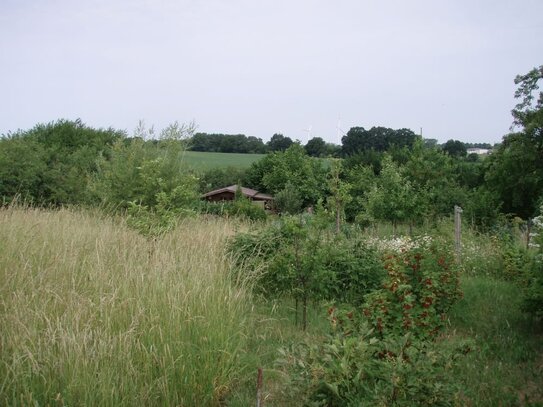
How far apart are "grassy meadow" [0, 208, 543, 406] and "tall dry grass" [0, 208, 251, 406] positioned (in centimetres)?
1

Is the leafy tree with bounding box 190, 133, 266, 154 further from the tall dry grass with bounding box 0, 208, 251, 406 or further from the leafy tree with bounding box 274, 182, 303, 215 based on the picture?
the tall dry grass with bounding box 0, 208, 251, 406

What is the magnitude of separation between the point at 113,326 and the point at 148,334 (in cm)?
31

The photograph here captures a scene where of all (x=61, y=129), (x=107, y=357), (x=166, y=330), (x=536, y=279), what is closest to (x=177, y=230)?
(x=166, y=330)

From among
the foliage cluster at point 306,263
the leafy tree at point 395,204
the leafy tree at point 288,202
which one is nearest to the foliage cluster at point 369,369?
the foliage cluster at point 306,263

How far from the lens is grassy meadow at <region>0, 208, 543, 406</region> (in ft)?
11.0

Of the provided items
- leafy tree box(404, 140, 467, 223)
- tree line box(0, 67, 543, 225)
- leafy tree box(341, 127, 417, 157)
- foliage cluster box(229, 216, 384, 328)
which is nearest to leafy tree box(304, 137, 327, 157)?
leafy tree box(341, 127, 417, 157)

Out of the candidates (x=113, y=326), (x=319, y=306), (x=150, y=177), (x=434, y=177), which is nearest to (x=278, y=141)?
(x=434, y=177)

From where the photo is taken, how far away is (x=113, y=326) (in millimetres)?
3943

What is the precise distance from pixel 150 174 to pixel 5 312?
21.4 ft

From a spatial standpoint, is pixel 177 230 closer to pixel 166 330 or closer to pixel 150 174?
pixel 150 174

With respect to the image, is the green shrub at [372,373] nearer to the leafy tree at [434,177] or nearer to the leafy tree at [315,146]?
the leafy tree at [434,177]

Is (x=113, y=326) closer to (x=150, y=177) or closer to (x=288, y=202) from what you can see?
(x=150, y=177)

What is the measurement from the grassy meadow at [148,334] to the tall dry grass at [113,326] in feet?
0.03

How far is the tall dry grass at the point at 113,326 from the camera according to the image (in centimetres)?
333
